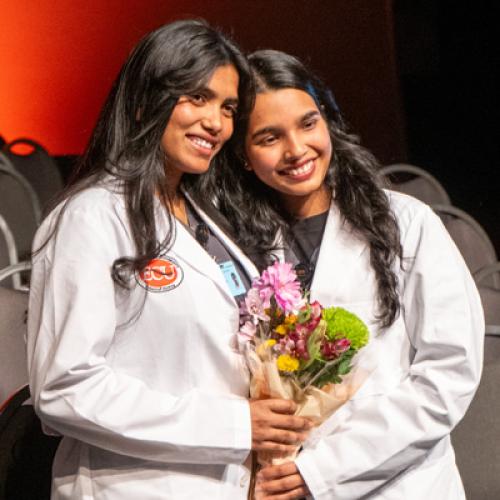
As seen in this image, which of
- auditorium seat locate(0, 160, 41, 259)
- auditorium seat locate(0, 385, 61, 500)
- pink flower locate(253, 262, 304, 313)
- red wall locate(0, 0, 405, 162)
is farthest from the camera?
red wall locate(0, 0, 405, 162)

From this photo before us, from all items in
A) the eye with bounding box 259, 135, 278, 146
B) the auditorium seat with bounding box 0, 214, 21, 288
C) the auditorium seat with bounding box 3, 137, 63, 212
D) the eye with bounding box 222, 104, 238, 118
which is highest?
the eye with bounding box 222, 104, 238, 118

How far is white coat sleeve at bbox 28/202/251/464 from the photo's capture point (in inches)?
78.4

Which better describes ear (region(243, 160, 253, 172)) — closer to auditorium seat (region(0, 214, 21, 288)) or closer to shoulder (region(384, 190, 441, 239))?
shoulder (region(384, 190, 441, 239))

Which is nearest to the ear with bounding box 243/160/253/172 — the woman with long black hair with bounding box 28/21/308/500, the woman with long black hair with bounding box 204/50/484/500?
the woman with long black hair with bounding box 204/50/484/500

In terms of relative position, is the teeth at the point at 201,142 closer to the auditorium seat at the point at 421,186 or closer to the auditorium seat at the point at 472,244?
the auditorium seat at the point at 472,244

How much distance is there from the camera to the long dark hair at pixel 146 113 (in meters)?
2.17

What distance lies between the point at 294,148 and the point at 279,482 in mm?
709

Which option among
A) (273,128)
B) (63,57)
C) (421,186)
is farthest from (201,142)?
(63,57)

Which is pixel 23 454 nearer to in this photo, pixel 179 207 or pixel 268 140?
pixel 179 207

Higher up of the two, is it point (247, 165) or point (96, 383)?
point (247, 165)

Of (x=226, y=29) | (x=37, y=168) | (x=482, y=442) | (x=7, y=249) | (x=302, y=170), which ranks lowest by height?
(x=37, y=168)

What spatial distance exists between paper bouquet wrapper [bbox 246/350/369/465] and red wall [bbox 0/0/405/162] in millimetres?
3366

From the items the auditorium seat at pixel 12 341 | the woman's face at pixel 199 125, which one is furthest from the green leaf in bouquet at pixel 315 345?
the auditorium seat at pixel 12 341

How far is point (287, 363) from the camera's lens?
204cm
